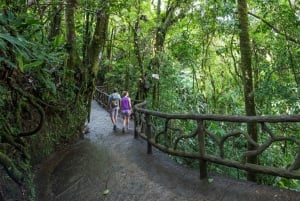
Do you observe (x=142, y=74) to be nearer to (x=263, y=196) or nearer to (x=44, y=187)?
(x=44, y=187)

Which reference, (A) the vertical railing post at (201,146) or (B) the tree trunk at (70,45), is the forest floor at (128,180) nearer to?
(A) the vertical railing post at (201,146)

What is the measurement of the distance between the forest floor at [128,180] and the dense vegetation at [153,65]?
2.28 feet

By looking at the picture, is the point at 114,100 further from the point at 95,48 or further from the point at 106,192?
the point at 106,192

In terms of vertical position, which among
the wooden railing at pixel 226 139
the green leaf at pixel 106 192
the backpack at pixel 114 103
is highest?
the backpack at pixel 114 103

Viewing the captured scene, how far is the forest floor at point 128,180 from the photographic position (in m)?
5.11

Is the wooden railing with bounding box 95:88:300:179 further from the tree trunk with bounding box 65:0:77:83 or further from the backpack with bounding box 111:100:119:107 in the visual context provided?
the tree trunk with bounding box 65:0:77:83

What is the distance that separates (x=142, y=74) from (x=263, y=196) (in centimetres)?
1021

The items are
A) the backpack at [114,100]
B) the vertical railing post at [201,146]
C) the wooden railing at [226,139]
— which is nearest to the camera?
the wooden railing at [226,139]

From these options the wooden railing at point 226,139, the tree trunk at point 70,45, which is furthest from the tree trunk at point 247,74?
the tree trunk at point 70,45

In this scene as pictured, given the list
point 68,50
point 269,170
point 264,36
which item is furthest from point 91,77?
point 269,170

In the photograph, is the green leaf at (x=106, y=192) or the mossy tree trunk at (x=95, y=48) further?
the mossy tree trunk at (x=95, y=48)

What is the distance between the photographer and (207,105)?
1133cm

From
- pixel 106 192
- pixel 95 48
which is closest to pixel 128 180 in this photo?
pixel 106 192

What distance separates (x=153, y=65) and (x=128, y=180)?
7896 millimetres
